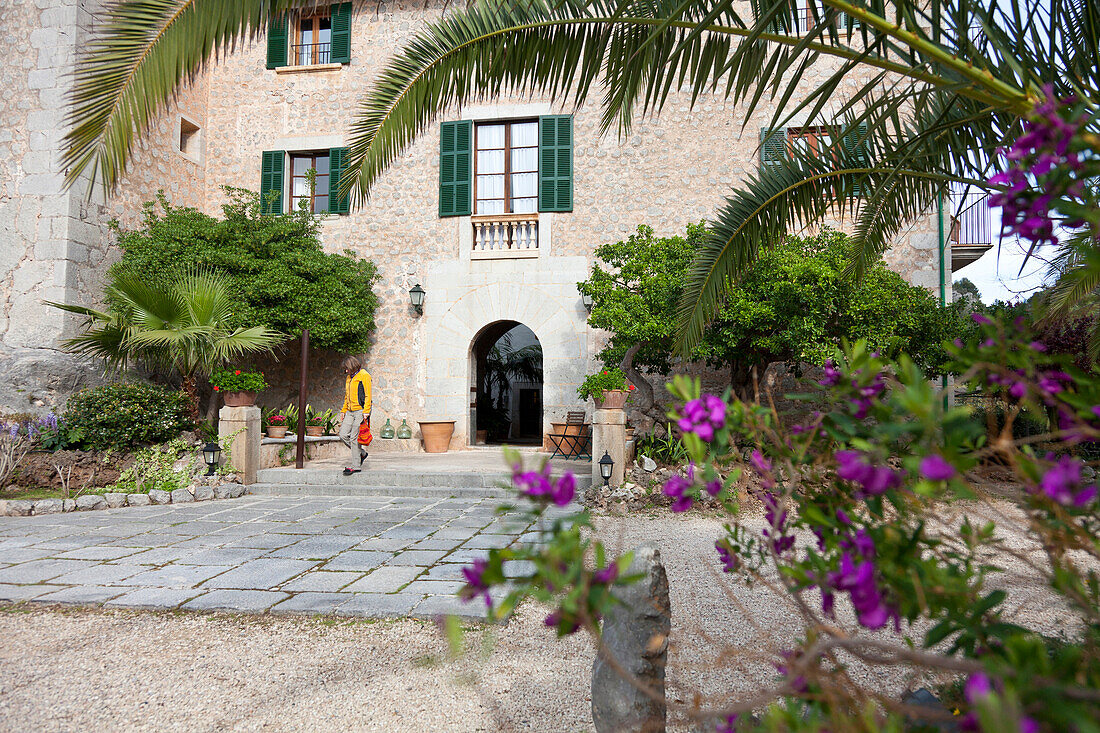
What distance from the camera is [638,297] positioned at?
7973 millimetres

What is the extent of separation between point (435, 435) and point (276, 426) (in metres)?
2.43

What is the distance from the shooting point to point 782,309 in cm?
746

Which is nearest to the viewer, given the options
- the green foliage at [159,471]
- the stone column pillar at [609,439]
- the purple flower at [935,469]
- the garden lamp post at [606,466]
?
the purple flower at [935,469]

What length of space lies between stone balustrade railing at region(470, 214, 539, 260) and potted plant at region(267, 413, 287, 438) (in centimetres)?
407

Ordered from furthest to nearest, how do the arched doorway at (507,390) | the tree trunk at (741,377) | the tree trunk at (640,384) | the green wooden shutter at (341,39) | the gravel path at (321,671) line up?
the arched doorway at (507,390) < the green wooden shutter at (341,39) < the tree trunk at (741,377) < the tree trunk at (640,384) < the gravel path at (321,671)

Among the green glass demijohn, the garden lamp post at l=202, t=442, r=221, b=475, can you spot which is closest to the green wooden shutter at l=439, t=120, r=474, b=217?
the green glass demijohn

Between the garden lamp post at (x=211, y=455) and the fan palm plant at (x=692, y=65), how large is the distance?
461 centimetres

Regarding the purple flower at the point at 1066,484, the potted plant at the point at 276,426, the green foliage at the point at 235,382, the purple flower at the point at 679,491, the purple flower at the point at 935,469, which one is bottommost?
the potted plant at the point at 276,426

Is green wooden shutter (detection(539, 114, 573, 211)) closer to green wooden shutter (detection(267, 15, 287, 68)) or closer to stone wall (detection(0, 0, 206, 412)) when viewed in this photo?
green wooden shutter (detection(267, 15, 287, 68))

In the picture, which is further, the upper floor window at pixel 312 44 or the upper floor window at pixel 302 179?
the upper floor window at pixel 312 44

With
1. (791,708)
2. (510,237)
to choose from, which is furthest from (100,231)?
(791,708)

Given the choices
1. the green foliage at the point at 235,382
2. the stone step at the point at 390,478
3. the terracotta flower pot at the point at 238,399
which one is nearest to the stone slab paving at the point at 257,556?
the stone step at the point at 390,478

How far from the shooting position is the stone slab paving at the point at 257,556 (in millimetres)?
3422

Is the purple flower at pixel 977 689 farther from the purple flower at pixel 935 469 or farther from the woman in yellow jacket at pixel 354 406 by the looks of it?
the woman in yellow jacket at pixel 354 406
